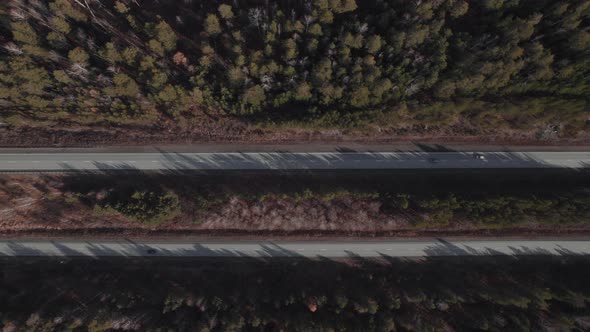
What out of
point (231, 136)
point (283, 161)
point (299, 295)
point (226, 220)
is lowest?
point (299, 295)

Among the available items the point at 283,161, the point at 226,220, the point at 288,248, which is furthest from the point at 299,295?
the point at 283,161

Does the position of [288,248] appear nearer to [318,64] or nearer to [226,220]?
[226,220]

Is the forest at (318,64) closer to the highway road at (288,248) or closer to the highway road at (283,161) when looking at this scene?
the highway road at (283,161)

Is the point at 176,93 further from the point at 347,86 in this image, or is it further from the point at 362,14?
the point at 362,14

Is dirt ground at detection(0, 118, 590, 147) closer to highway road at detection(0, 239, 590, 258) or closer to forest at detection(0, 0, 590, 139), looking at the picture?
forest at detection(0, 0, 590, 139)

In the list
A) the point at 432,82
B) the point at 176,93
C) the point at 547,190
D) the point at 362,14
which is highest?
the point at 362,14

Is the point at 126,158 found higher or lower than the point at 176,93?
lower

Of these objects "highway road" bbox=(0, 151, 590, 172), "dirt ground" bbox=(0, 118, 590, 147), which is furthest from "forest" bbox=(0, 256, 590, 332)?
"dirt ground" bbox=(0, 118, 590, 147)

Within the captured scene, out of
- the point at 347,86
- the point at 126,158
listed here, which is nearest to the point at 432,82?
the point at 347,86
